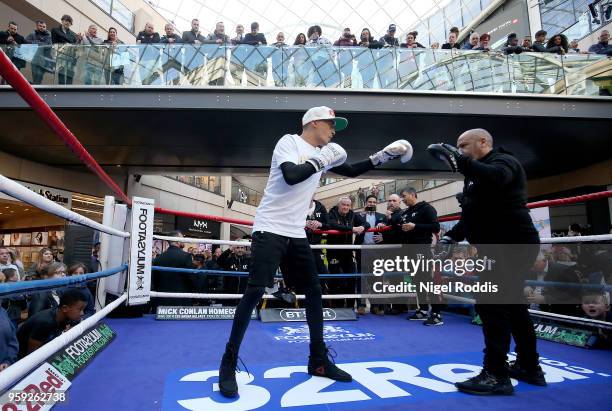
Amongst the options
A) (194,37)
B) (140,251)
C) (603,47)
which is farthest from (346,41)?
(140,251)

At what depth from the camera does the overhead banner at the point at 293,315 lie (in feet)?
11.9

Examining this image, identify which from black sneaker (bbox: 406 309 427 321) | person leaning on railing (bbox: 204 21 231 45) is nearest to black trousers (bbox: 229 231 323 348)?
black sneaker (bbox: 406 309 427 321)

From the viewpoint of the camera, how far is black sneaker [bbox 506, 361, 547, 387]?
1881 millimetres

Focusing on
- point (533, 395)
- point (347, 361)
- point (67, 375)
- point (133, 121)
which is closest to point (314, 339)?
point (347, 361)

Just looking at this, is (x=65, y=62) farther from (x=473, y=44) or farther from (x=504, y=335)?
(x=473, y=44)

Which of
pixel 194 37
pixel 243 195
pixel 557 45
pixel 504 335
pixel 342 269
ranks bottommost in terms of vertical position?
pixel 504 335

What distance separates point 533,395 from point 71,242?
29.1 ft

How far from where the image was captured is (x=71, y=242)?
26.5 feet

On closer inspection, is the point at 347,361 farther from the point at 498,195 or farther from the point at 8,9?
the point at 8,9

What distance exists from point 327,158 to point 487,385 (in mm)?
1366

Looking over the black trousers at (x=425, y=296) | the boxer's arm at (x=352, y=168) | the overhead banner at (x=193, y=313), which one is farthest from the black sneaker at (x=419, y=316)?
the boxer's arm at (x=352, y=168)

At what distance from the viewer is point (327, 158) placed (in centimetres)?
196

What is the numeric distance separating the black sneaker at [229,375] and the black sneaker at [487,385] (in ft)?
3.59

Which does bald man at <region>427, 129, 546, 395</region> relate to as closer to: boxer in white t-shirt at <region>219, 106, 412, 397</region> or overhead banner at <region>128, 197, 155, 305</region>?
boxer in white t-shirt at <region>219, 106, 412, 397</region>
